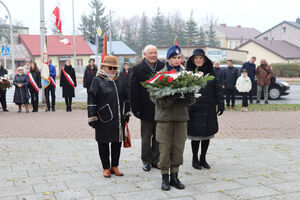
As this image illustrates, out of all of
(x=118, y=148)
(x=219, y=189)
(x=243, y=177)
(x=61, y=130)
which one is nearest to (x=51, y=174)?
(x=118, y=148)

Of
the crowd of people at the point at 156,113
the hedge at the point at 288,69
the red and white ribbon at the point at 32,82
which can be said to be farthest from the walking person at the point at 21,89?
the hedge at the point at 288,69

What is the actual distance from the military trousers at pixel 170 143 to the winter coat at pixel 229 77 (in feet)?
30.8

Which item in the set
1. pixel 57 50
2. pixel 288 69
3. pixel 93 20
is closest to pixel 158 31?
Answer: pixel 93 20

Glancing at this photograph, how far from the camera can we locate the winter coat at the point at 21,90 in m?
13.7

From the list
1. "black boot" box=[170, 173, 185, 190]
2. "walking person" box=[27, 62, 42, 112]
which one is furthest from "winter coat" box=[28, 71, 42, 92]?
"black boot" box=[170, 173, 185, 190]

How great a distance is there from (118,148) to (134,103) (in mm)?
741

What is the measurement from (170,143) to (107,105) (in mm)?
1098

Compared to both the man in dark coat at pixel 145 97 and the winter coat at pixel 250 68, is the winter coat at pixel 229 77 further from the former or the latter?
the man in dark coat at pixel 145 97

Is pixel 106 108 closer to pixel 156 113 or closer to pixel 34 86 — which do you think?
pixel 156 113

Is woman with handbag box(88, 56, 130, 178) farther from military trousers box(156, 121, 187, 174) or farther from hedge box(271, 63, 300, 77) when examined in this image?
hedge box(271, 63, 300, 77)

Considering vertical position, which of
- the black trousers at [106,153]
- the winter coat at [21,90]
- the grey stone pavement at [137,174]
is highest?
the winter coat at [21,90]

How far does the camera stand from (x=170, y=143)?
485 cm

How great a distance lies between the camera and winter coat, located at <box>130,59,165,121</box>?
5.71m

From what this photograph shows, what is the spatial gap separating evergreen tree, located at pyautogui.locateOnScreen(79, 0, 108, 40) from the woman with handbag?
7143 cm
